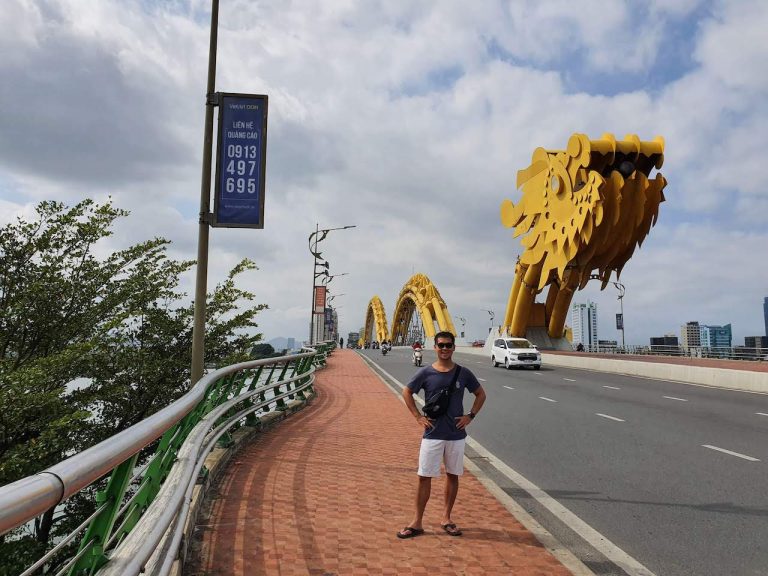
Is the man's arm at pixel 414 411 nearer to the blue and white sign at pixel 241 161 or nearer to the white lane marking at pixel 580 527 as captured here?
the white lane marking at pixel 580 527

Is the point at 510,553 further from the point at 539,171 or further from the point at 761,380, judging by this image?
the point at 539,171

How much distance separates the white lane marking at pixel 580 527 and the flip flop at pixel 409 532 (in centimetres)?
130

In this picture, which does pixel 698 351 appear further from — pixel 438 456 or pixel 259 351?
pixel 438 456

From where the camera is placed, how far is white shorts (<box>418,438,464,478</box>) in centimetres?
491

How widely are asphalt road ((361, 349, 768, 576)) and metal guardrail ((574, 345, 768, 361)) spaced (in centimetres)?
2297

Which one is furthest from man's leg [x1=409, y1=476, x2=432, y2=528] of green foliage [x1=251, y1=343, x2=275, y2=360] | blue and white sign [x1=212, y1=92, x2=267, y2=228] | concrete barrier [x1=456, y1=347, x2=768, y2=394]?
concrete barrier [x1=456, y1=347, x2=768, y2=394]

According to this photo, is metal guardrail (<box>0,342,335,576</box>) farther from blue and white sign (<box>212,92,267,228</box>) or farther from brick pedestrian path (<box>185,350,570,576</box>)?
blue and white sign (<box>212,92,267,228</box>)

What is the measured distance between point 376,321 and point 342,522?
138 m

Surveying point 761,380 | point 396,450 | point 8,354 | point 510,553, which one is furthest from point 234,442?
point 761,380

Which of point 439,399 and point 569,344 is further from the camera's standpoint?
point 569,344

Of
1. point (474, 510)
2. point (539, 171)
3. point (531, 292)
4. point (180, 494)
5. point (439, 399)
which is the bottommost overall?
point (474, 510)

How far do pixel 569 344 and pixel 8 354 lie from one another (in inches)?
1760

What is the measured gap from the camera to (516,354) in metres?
30.3

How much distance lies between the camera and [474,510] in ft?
18.4
